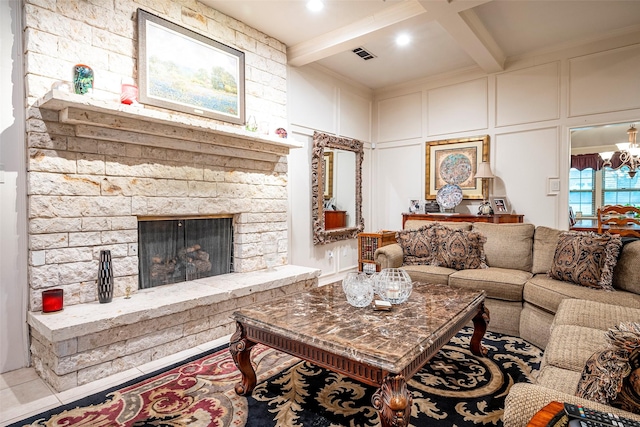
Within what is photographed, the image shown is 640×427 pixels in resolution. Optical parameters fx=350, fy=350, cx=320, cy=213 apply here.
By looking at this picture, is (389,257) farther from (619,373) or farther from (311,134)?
(619,373)

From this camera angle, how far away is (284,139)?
144 inches

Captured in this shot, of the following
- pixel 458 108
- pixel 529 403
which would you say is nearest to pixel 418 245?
pixel 458 108

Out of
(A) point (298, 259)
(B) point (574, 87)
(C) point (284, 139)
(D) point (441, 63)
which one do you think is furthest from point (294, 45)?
(B) point (574, 87)

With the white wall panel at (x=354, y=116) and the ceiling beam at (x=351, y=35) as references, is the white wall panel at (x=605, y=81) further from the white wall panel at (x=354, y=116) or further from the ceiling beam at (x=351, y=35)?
the white wall panel at (x=354, y=116)

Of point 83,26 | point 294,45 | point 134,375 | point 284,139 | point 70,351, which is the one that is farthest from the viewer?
point 294,45

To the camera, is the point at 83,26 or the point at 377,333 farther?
the point at 83,26

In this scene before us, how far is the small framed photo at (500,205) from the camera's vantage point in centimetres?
451

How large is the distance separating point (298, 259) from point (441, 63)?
316 cm

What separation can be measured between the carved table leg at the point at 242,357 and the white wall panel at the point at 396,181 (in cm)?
393

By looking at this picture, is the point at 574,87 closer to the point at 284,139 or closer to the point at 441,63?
the point at 441,63

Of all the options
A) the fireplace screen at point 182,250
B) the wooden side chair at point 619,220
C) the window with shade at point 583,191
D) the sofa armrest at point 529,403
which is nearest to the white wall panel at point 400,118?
the wooden side chair at point 619,220

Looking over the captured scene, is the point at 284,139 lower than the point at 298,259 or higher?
higher

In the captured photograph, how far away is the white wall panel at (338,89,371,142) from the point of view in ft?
16.6

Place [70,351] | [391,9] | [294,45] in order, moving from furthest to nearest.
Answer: [294,45] < [391,9] < [70,351]
